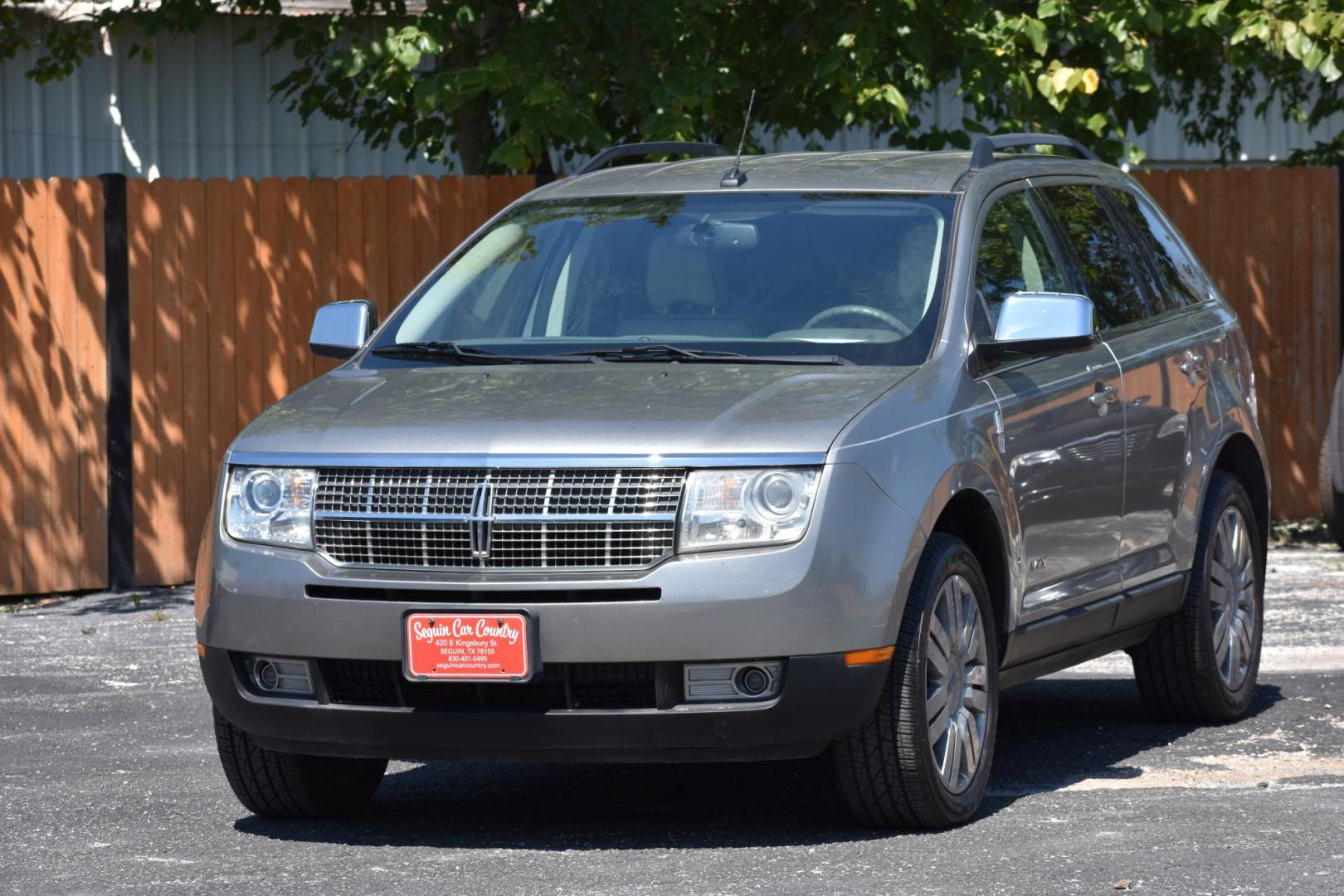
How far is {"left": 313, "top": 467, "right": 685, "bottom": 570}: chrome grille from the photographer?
216 inches

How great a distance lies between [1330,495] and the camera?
457 inches

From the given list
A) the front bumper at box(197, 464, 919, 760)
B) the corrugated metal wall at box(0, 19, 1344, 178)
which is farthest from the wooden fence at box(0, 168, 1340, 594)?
the corrugated metal wall at box(0, 19, 1344, 178)

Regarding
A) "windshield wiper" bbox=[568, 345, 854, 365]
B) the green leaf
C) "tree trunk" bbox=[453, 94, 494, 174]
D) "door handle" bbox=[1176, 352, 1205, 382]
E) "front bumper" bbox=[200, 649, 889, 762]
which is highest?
the green leaf

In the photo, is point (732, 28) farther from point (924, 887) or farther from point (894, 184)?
point (924, 887)

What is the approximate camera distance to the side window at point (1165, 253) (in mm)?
8031

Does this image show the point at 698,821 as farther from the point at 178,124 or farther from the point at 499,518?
the point at 178,124

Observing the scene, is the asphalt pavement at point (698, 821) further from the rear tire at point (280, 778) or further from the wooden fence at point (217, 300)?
the wooden fence at point (217, 300)

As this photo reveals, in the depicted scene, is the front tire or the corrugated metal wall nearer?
the front tire

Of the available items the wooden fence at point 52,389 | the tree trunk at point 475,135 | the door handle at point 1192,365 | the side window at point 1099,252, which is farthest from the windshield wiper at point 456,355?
the tree trunk at point 475,135

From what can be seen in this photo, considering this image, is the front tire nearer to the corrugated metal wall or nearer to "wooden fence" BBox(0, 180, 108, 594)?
"wooden fence" BBox(0, 180, 108, 594)

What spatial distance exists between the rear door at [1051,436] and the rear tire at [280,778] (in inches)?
77.2

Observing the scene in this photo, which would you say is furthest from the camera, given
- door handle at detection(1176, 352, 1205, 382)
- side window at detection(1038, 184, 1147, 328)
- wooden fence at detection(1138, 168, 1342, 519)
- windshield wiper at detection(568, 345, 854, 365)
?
Answer: wooden fence at detection(1138, 168, 1342, 519)

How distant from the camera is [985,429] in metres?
6.23

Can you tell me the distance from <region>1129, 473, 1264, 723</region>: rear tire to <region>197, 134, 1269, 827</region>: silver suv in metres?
0.20
